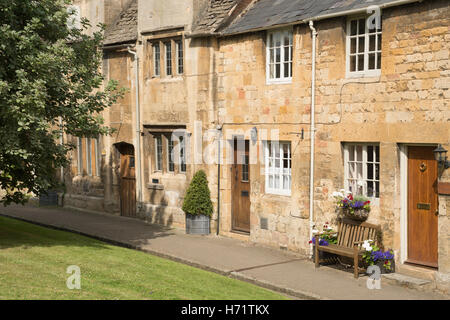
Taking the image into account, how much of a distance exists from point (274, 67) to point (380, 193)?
4.65m

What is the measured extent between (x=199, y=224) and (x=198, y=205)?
603 mm

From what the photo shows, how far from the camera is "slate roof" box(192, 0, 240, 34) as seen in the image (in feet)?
56.2

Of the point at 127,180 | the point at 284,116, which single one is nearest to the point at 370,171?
the point at 284,116

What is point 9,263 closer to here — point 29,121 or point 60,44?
point 29,121

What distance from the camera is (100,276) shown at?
11.0 metres

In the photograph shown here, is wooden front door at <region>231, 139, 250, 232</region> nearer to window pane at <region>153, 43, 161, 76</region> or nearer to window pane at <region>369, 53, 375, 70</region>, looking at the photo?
window pane at <region>153, 43, 161, 76</region>

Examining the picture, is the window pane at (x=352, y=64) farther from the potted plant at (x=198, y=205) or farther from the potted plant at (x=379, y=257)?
the potted plant at (x=198, y=205)

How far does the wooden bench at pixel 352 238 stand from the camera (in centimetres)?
1261

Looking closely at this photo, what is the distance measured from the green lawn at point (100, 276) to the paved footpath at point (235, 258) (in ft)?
2.84

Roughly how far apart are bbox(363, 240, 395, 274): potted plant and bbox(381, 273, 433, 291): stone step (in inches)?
6.9

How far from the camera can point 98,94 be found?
13586 mm

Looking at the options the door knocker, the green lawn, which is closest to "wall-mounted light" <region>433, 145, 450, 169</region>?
the door knocker

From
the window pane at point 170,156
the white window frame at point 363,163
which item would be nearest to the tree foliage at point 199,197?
the window pane at point 170,156
